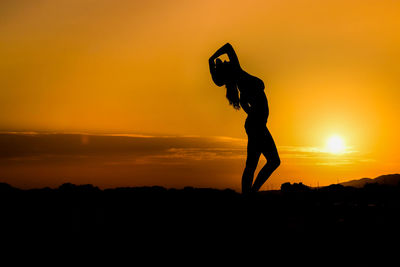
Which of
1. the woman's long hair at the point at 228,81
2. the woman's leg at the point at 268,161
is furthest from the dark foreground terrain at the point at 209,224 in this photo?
the woman's long hair at the point at 228,81

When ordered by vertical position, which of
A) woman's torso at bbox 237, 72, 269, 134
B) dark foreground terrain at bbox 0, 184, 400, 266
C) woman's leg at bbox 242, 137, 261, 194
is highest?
woman's torso at bbox 237, 72, 269, 134

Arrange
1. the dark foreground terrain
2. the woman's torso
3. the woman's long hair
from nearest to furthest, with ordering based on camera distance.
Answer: the dark foreground terrain, the woman's torso, the woman's long hair

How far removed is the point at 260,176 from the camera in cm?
934

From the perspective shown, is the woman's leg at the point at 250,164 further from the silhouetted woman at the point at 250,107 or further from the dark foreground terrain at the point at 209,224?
the dark foreground terrain at the point at 209,224

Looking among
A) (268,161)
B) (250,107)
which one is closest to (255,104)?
(250,107)

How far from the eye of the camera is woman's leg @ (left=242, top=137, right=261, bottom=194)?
9281 millimetres

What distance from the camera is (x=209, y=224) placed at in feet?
26.2

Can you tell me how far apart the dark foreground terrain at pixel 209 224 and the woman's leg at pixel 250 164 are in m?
0.27

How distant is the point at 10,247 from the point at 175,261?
8.22 feet

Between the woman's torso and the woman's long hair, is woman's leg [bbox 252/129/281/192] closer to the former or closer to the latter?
the woman's torso

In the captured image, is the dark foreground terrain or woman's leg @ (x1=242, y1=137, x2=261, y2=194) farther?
woman's leg @ (x1=242, y1=137, x2=261, y2=194)

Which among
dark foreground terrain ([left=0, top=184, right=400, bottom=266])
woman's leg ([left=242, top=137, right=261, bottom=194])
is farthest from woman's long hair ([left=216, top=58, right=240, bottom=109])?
dark foreground terrain ([left=0, top=184, right=400, bottom=266])

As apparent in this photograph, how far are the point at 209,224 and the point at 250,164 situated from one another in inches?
74.5

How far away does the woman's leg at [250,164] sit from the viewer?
9.28 metres
